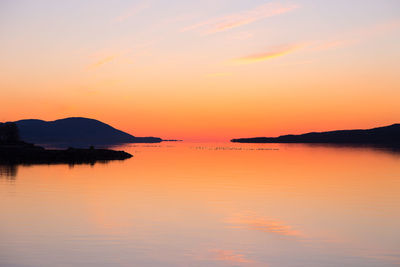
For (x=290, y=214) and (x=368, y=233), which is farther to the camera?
(x=290, y=214)

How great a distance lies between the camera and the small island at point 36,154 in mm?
83762

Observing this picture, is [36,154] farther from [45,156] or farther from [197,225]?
[197,225]

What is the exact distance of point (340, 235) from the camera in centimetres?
2255

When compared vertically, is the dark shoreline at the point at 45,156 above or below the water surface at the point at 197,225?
above

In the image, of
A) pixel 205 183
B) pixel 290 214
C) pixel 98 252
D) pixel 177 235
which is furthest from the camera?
pixel 205 183

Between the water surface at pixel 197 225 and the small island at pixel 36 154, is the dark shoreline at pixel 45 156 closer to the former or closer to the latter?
the small island at pixel 36 154

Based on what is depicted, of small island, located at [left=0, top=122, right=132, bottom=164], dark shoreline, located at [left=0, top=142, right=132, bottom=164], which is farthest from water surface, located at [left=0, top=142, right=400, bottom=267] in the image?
small island, located at [left=0, top=122, right=132, bottom=164]

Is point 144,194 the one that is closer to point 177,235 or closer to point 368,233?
point 177,235

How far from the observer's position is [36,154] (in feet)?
Answer: 285

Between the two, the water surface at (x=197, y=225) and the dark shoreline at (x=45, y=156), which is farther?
the dark shoreline at (x=45, y=156)

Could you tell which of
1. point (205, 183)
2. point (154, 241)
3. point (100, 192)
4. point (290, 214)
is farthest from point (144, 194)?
point (154, 241)

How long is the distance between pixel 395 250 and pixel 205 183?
3008 centimetres

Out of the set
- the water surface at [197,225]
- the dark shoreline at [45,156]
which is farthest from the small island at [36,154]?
the water surface at [197,225]

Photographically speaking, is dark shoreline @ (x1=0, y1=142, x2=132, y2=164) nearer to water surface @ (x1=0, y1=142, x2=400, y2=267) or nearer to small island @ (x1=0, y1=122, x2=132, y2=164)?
small island @ (x1=0, y1=122, x2=132, y2=164)
